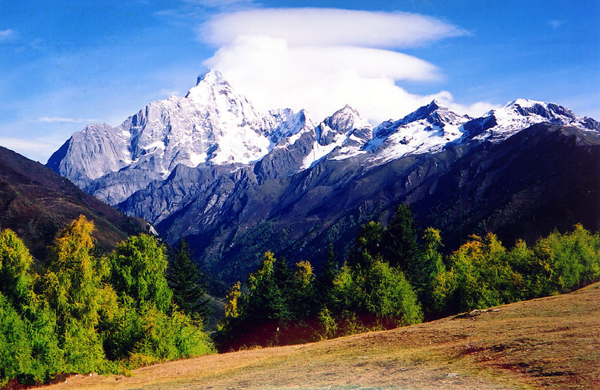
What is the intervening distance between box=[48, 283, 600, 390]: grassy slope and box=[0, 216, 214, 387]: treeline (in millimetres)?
2486

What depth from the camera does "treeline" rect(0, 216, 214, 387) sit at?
37.8 meters

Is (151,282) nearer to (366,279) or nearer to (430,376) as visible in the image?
(366,279)

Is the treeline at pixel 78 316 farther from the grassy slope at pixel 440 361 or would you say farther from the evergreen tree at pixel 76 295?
the grassy slope at pixel 440 361

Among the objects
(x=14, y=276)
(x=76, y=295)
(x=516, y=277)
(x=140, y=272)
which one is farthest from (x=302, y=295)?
(x=14, y=276)

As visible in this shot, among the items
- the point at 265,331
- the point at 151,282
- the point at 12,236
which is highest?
the point at 12,236

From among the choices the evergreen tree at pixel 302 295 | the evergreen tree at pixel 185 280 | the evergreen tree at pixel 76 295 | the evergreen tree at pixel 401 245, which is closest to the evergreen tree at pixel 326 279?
the evergreen tree at pixel 302 295

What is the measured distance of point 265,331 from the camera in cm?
6856

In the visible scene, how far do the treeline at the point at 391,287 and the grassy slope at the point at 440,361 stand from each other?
15.7 m

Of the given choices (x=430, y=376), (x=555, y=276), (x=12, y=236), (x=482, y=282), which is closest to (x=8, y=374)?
(x=12, y=236)

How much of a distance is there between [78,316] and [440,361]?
29345 mm

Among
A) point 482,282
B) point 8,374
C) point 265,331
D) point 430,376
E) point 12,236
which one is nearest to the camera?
point 430,376

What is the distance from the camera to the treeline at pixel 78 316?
1487 inches

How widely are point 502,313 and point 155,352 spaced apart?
30940mm

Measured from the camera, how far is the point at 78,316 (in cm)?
4191
